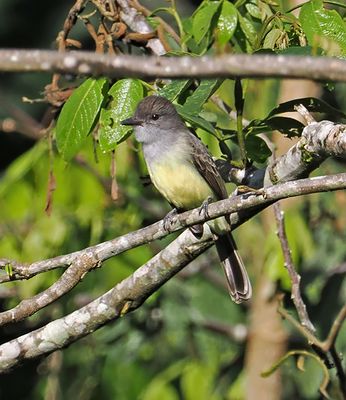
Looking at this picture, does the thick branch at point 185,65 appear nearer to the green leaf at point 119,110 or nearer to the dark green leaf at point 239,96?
the dark green leaf at point 239,96

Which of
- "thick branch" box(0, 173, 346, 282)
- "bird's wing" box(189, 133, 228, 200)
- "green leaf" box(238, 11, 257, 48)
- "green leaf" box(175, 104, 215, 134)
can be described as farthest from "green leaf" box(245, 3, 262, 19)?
"thick branch" box(0, 173, 346, 282)

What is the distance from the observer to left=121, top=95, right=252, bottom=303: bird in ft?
12.9

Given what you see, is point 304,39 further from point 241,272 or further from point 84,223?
point 84,223

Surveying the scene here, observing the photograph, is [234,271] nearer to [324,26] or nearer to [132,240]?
[132,240]

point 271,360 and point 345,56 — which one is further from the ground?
point 345,56

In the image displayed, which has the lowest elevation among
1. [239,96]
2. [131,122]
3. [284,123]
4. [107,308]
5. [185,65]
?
A: [107,308]

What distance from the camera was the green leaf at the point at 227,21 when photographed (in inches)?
121

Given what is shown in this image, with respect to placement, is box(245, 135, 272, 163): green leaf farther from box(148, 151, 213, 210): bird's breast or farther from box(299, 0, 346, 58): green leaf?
box(148, 151, 213, 210): bird's breast

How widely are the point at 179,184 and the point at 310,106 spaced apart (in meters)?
0.98

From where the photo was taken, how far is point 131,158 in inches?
207

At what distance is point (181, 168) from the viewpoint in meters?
4.02

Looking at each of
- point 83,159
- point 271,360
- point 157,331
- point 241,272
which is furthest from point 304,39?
point 157,331

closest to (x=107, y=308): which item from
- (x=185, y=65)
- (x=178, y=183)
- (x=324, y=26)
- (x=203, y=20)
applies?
(x=178, y=183)

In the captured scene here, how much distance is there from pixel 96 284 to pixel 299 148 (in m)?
2.24
